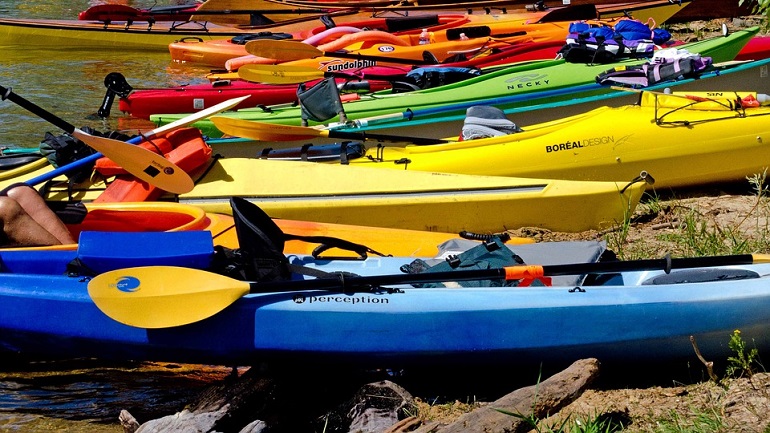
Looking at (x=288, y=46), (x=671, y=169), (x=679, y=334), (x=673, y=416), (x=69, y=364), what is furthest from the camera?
(x=288, y=46)

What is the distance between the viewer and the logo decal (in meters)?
3.59

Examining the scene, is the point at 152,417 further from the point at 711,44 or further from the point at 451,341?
the point at 711,44

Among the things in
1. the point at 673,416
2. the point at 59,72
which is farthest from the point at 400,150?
the point at 59,72

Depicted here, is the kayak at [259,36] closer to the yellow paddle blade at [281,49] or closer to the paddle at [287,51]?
the paddle at [287,51]

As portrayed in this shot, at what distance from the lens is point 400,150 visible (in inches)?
230

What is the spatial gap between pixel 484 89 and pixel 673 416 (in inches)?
158

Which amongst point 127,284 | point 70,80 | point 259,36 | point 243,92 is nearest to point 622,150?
point 127,284

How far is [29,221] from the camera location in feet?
14.4

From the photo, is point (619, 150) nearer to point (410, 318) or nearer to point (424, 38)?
point (410, 318)

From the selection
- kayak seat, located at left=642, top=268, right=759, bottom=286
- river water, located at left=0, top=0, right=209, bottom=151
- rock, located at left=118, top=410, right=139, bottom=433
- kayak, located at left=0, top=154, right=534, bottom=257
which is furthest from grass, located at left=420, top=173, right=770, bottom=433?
river water, located at left=0, top=0, right=209, bottom=151

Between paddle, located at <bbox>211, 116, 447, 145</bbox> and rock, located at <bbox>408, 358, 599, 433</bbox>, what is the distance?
110 inches

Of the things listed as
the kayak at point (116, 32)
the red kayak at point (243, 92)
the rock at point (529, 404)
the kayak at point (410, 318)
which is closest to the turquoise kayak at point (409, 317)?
the kayak at point (410, 318)

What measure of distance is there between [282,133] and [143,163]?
1156mm

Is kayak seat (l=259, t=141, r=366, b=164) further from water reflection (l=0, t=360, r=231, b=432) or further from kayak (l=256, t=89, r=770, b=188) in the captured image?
water reflection (l=0, t=360, r=231, b=432)
